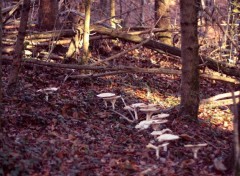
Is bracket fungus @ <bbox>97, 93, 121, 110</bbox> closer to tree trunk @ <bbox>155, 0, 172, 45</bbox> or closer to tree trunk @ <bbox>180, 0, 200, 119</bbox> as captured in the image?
tree trunk @ <bbox>180, 0, 200, 119</bbox>

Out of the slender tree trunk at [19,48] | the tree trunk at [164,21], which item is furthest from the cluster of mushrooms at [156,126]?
the tree trunk at [164,21]

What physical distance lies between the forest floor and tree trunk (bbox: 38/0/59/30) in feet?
→ 7.26

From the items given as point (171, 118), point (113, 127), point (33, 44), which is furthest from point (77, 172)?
point (33, 44)

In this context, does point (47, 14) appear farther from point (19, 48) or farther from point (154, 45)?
point (19, 48)

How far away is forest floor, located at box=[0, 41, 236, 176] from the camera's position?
6188 mm

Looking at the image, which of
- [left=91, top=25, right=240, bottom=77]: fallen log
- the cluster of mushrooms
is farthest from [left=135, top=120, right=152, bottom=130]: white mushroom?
[left=91, top=25, right=240, bottom=77]: fallen log

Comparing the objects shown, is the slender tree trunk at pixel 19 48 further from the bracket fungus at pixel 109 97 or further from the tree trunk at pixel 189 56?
the tree trunk at pixel 189 56

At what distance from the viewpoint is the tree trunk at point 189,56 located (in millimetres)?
8328

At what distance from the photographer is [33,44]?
1222cm

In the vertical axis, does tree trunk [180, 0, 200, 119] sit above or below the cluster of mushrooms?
above

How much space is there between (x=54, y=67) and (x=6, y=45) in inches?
77.3

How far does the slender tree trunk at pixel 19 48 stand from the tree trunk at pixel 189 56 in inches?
129

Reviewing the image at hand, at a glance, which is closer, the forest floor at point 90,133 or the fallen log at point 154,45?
the forest floor at point 90,133

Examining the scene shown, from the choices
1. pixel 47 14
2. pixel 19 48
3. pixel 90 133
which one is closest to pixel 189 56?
pixel 90 133
